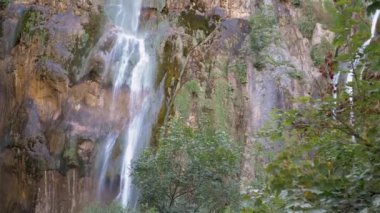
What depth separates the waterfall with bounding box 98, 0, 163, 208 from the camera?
1498 centimetres

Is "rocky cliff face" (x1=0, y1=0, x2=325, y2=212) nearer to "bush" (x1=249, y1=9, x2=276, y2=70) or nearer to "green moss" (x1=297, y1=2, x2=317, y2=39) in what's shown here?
"bush" (x1=249, y1=9, x2=276, y2=70)

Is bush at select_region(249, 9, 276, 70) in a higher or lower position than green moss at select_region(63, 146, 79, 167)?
higher

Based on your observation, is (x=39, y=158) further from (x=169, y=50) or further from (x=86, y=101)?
(x=169, y=50)

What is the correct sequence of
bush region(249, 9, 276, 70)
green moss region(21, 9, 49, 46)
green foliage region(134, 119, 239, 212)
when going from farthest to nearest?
bush region(249, 9, 276, 70) → green moss region(21, 9, 49, 46) → green foliage region(134, 119, 239, 212)

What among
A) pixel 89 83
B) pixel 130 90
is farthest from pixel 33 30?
pixel 130 90

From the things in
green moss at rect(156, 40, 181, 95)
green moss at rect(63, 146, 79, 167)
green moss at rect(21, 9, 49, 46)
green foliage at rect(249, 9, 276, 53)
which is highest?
green foliage at rect(249, 9, 276, 53)

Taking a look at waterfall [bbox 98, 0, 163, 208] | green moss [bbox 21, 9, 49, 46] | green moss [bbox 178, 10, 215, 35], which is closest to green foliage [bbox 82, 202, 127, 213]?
waterfall [bbox 98, 0, 163, 208]

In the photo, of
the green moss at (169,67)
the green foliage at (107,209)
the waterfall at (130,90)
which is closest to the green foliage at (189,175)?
the green foliage at (107,209)

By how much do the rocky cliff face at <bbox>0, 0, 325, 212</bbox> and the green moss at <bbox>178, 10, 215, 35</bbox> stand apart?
41mm

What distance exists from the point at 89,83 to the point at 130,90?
4.55ft

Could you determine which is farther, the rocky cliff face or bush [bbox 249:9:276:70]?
bush [bbox 249:9:276:70]

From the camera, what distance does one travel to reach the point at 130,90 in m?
16.5

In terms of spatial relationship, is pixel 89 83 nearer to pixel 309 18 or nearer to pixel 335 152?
pixel 309 18

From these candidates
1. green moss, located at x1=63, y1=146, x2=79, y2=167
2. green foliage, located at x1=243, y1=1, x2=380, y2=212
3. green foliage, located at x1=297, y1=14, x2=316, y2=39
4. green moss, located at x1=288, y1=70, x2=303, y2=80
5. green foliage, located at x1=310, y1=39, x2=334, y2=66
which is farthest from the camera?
green foliage, located at x1=297, y1=14, x2=316, y2=39
